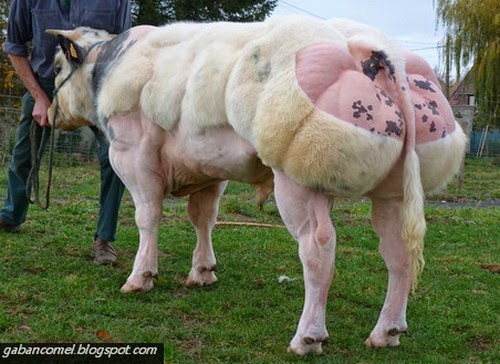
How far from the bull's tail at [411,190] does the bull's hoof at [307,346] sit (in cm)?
66

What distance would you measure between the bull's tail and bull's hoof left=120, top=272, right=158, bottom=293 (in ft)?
6.66

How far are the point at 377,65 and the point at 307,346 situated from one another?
1527 millimetres

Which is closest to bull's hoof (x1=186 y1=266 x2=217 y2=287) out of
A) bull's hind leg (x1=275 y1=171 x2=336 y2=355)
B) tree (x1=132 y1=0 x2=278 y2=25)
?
bull's hind leg (x1=275 y1=171 x2=336 y2=355)

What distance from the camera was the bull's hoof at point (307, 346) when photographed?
3.89 m

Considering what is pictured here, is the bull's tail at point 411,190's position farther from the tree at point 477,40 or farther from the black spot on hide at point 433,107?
the tree at point 477,40

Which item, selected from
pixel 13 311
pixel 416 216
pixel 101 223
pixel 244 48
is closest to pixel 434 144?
pixel 416 216

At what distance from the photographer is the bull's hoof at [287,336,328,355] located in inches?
153

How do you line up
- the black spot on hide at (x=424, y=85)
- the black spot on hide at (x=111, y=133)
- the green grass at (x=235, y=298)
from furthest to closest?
the black spot on hide at (x=111, y=133) → the green grass at (x=235, y=298) → the black spot on hide at (x=424, y=85)

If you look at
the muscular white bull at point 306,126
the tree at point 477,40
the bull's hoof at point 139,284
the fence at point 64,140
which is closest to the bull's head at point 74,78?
the muscular white bull at point 306,126

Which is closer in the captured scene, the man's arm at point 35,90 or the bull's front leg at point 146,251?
the bull's front leg at point 146,251

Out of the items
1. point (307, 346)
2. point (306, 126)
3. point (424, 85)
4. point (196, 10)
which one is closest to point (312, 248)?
point (307, 346)

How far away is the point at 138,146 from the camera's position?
511 centimetres

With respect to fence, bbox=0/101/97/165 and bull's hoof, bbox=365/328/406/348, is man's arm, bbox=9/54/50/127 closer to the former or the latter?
bull's hoof, bbox=365/328/406/348

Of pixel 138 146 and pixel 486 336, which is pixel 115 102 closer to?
pixel 138 146
